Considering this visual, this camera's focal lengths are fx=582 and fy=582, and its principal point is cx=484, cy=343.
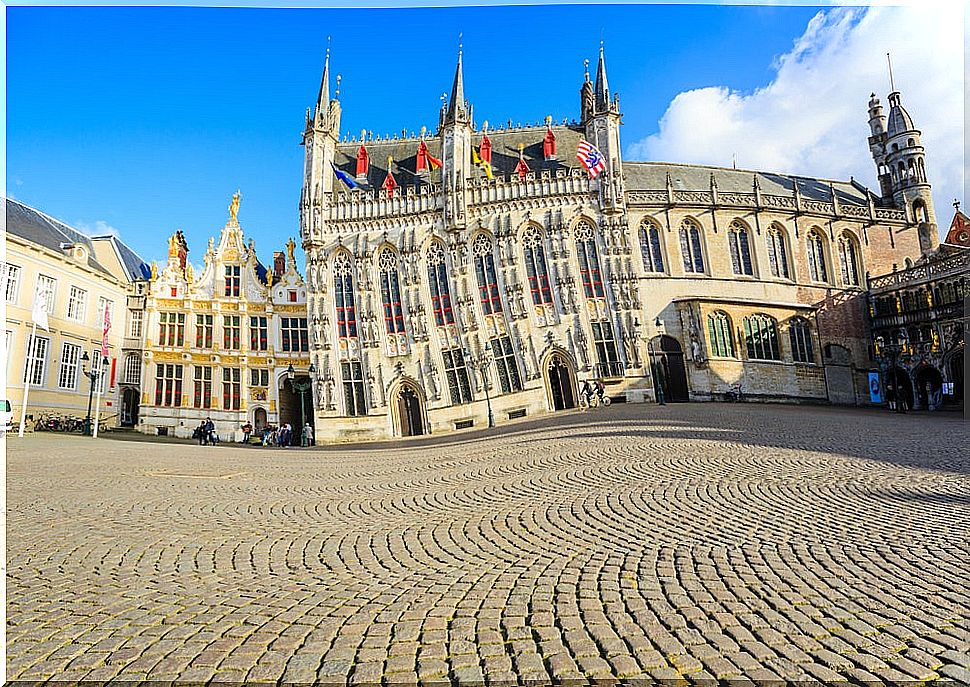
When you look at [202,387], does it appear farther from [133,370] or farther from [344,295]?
[344,295]

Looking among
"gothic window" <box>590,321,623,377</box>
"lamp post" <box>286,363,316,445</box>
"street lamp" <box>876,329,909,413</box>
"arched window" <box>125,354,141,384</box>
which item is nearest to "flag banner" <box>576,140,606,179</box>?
"gothic window" <box>590,321,623,377</box>

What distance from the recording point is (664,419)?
20.5 m

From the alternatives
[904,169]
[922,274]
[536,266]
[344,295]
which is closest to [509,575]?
[536,266]

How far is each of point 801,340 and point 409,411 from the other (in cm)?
2233

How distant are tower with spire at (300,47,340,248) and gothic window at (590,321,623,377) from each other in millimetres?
16860

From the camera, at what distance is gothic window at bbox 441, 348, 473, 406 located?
31.6 meters

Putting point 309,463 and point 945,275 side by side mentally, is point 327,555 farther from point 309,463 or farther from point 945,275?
point 945,275

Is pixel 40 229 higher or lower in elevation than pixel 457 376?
higher

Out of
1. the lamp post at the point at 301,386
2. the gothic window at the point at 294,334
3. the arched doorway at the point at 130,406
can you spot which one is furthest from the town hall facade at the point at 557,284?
the arched doorway at the point at 130,406

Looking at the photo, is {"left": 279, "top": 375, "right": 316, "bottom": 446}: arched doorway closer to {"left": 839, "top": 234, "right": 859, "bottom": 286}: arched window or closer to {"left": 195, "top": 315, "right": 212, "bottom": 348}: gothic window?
{"left": 195, "top": 315, "right": 212, "bottom": 348}: gothic window

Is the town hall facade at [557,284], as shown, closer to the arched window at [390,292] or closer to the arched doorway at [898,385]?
the arched window at [390,292]

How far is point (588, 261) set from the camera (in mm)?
Answer: 31359

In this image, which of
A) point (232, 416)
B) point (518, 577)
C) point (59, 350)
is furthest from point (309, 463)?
point (232, 416)

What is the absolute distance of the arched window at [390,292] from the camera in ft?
109
